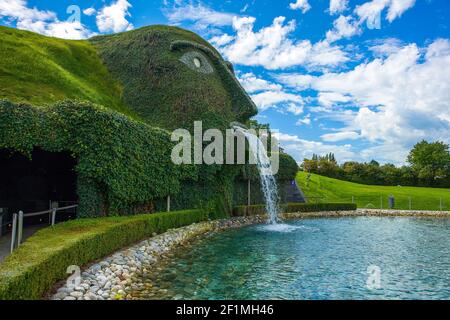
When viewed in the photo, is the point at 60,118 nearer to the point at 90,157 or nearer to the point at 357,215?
the point at 90,157

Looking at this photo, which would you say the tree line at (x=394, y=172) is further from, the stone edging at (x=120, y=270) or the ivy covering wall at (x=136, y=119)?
the stone edging at (x=120, y=270)

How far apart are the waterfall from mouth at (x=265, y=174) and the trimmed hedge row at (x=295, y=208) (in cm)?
92

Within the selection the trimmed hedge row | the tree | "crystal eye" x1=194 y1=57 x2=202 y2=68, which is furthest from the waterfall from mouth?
the tree

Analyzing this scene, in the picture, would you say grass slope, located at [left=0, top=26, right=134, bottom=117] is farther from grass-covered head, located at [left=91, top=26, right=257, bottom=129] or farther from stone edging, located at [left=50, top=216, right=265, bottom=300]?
stone edging, located at [left=50, top=216, right=265, bottom=300]

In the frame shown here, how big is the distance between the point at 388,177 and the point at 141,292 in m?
59.5

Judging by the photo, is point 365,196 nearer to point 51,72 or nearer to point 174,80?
point 174,80

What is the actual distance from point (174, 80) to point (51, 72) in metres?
9.19

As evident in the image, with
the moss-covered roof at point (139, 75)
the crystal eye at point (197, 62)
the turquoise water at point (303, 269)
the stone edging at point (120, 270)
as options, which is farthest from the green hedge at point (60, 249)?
the crystal eye at point (197, 62)

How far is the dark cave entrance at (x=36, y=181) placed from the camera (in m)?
16.5

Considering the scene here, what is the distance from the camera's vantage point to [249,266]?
451 inches

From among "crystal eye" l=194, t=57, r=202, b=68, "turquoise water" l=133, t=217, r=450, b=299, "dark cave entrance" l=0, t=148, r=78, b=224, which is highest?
"crystal eye" l=194, t=57, r=202, b=68

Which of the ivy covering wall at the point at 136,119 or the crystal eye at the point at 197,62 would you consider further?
the crystal eye at the point at 197,62

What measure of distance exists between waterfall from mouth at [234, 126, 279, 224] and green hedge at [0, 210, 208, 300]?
45.5 feet

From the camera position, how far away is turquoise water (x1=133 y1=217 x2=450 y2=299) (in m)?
8.64
